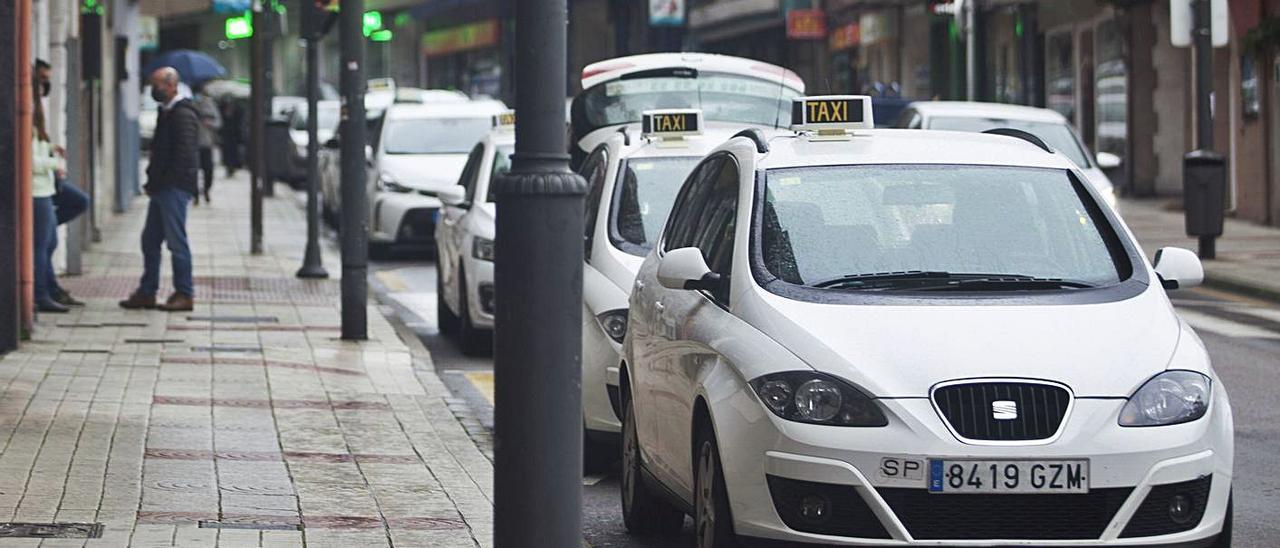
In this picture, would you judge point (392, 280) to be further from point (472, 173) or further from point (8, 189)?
point (8, 189)

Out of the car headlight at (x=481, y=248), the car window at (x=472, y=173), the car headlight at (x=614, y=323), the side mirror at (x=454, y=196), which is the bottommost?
the car headlight at (x=614, y=323)

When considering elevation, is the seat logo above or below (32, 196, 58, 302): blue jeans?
below

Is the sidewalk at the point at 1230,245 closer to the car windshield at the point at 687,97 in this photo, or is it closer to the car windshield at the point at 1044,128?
the car windshield at the point at 1044,128

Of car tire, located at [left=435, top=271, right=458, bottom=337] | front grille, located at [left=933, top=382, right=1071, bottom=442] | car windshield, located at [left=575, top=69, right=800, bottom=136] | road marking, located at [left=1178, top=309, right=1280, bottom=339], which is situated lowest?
road marking, located at [left=1178, top=309, right=1280, bottom=339]

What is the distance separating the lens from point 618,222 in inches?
430

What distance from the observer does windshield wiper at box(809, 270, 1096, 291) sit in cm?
705

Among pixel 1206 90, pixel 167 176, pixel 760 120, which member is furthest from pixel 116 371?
pixel 1206 90

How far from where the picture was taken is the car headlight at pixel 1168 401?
639 cm

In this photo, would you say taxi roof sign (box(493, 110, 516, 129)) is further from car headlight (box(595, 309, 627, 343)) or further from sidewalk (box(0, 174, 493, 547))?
car headlight (box(595, 309, 627, 343))

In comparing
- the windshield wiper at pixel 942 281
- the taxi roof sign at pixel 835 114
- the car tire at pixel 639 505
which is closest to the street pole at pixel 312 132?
the car tire at pixel 639 505

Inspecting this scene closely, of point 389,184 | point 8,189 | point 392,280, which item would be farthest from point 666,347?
point 389,184

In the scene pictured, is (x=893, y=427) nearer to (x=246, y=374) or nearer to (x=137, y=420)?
(x=137, y=420)

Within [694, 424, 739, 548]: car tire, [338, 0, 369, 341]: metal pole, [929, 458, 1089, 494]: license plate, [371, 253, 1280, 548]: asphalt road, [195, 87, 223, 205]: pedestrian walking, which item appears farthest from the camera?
[195, 87, 223, 205]: pedestrian walking

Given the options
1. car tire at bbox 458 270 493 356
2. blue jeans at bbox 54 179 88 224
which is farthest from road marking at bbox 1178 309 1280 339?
blue jeans at bbox 54 179 88 224
